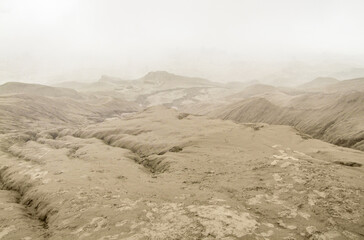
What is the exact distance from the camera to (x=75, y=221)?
355 inches

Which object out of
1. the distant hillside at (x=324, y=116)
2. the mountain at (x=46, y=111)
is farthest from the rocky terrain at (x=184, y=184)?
the mountain at (x=46, y=111)

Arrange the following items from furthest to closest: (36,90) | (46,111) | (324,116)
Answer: (36,90) < (46,111) < (324,116)

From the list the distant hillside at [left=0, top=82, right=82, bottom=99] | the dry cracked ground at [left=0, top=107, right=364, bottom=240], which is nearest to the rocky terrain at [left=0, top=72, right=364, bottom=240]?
the dry cracked ground at [left=0, top=107, right=364, bottom=240]

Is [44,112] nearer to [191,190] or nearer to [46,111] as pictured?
[46,111]

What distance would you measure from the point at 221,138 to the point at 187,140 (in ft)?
6.55

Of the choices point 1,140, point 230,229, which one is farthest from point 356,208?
point 1,140

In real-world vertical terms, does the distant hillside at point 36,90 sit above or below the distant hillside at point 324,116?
below

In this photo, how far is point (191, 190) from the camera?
1082 centimetres

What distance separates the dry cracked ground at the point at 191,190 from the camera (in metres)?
8.15

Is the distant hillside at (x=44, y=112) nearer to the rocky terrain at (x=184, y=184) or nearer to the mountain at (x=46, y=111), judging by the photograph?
the mountain at (x=46, y=111)

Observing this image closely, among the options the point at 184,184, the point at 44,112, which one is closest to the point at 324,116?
the point at 184,184

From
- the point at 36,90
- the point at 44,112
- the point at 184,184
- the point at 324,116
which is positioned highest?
the point at 184,184

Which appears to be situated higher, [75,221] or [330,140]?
[75,221]

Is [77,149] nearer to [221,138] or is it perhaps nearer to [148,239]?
[221,138]
